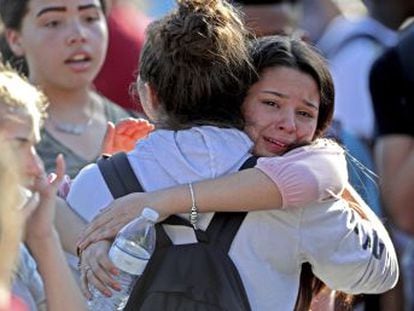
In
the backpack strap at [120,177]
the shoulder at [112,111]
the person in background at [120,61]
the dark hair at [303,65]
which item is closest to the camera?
the backpack strap at [120,177]

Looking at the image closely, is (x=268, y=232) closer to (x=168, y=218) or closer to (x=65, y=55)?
(x=168, y=218)

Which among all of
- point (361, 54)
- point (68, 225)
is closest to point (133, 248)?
point (68, 225)

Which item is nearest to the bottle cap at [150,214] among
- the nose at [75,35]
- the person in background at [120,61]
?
the nose at [75,35]

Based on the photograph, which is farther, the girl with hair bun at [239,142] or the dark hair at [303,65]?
the dark hair at [303,65]

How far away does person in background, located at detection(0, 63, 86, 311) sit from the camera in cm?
389

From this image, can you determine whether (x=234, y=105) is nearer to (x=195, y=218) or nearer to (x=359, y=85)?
(x=195, y=218)

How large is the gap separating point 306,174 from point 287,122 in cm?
18

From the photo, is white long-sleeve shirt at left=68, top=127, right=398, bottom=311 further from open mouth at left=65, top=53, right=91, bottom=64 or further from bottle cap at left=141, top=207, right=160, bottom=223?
open mouth at left=65, top=53, right=91, bottom=64

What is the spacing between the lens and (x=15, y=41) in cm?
560

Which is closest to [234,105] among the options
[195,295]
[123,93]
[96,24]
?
[195,295]

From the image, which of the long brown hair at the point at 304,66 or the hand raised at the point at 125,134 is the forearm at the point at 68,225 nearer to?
the hand raised at the point at 125,134

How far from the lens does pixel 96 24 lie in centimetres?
552

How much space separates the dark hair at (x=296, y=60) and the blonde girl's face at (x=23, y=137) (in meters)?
0.57

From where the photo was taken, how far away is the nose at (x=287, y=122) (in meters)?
3.87
